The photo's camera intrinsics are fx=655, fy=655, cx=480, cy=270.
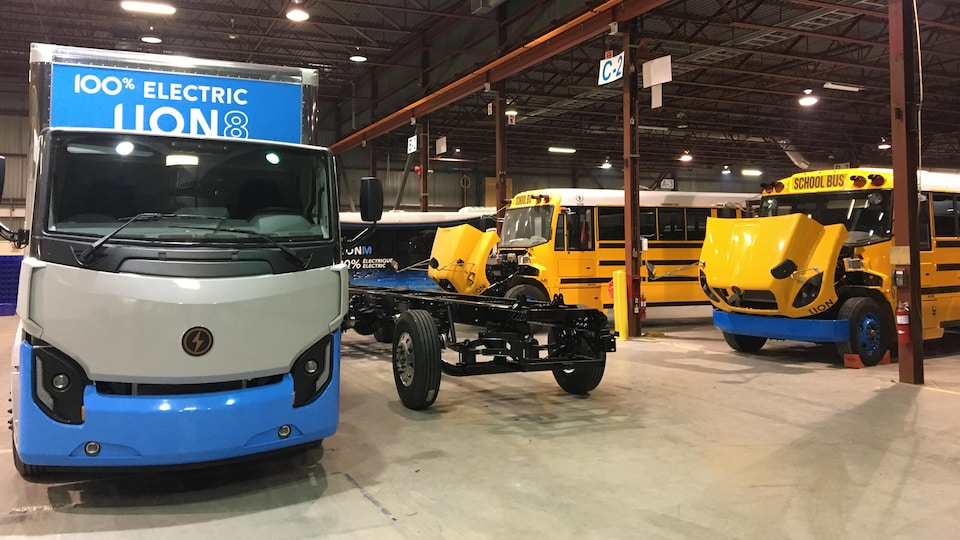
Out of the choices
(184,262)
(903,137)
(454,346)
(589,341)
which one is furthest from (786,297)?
(184,262)

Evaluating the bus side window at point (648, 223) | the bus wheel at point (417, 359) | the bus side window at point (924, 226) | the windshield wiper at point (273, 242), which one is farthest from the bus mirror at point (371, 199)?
the bus side window at point (648, 223)

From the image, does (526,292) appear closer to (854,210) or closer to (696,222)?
(696,222)

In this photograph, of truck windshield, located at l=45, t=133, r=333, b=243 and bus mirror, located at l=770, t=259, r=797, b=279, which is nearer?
truck windshield, located at l=45, t=133, r=333, b=243

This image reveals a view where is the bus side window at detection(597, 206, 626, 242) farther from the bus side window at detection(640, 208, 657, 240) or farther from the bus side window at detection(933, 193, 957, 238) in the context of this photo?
the bus side window at detection(933, 193, 957, 238)

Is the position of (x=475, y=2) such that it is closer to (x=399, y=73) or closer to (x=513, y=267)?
(x=513, y=267)

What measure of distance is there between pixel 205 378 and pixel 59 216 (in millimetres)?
1285

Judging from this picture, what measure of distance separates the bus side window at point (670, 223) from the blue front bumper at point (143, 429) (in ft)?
36.6

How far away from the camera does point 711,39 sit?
51.2 ft

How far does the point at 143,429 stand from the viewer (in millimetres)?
3512

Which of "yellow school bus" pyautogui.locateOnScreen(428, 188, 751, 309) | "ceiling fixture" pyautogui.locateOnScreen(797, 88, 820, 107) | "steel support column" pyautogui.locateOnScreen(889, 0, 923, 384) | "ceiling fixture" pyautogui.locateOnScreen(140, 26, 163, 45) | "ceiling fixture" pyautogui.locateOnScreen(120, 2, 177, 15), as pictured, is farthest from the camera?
"ceiling fixture" pyautogui.locateOnScreen(797, 88, 820, 107)

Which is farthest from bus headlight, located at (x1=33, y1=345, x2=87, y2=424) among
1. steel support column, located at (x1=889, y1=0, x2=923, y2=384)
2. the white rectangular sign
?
the white rectangular sign

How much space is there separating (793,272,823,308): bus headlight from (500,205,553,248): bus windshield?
4980mm

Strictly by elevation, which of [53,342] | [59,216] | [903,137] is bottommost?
[53,342]

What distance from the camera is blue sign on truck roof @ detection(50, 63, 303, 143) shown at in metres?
4.38
